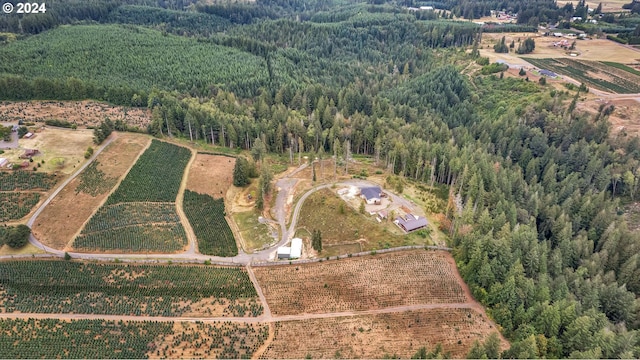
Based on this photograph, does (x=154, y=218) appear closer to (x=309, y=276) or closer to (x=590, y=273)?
(x=309, y=276)

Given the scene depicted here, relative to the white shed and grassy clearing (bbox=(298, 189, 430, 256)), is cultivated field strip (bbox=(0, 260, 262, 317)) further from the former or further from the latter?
grassy clearing (bbox=(298, 189, 430, 256))

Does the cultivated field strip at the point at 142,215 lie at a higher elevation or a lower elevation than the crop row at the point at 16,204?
lower

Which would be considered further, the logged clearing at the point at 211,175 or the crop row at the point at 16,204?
the logged clearing at the point at 211,175

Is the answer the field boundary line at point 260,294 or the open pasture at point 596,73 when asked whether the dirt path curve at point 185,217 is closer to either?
the field boundary line at point 260,294

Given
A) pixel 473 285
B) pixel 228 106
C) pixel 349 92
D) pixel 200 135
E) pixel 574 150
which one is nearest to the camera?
pixel 473 285

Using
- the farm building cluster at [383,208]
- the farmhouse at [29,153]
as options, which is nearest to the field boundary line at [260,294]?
the farm building cluster at [383,208]

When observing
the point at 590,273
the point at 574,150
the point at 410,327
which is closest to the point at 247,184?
the point at 410,327
